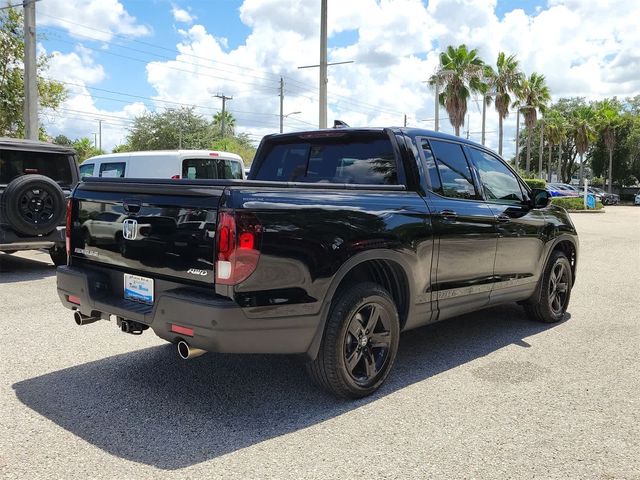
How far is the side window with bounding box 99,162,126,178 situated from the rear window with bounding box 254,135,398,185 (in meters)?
8.75

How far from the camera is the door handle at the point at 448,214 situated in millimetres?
4431

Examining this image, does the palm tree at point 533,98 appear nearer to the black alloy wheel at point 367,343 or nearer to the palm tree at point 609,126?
the palm tree at point 609,126

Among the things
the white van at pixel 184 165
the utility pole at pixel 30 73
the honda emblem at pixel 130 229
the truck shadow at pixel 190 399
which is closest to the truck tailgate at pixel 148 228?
the honda emblem at pixel 130 229

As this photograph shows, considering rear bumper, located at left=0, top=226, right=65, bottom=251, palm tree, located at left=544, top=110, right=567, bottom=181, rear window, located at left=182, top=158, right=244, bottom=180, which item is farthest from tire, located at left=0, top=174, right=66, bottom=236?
palm tree, located at left=544, top=110, right=567, bottom=181

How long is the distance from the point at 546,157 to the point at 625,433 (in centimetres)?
8221

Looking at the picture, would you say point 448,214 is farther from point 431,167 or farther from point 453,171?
point 453,171

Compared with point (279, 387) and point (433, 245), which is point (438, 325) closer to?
point (433, 245)

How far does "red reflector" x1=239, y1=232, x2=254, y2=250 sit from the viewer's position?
3105 mm

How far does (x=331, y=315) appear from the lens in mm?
3650

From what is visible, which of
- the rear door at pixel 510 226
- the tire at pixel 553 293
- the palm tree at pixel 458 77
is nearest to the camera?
the rear door at pixel 510 226

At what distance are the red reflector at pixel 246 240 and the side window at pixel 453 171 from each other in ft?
6.32

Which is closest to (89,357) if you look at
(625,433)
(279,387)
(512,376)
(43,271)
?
(279,387)

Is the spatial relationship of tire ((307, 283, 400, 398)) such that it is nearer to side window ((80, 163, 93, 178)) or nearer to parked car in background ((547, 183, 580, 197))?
side window ((80, 163, 93, 178))

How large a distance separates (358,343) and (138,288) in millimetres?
1463
